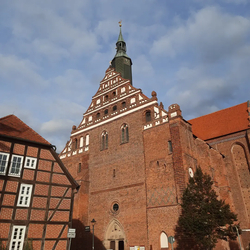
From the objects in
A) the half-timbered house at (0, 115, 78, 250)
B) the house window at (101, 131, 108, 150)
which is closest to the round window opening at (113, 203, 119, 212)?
the house window at (101, 131, 108, 150)

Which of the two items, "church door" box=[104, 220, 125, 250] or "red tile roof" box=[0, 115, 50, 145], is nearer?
"red tile roof" box=[0, 115, 50, 145]

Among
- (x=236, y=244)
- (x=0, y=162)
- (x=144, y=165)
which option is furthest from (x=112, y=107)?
(x=236, y=244)

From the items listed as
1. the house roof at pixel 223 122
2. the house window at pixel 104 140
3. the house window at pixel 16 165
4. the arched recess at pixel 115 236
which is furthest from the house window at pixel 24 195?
the house roof at pixel 223 122

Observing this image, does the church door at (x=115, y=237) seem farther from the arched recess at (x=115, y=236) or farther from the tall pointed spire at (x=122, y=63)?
the tall pointed spire at (x=122, y=63)

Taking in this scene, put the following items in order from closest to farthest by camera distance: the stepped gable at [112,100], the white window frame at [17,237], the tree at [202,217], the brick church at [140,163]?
the white window frame at [17,237], the tree at [202,217], the brick church at [140,163], the stepped gable at [112,100]

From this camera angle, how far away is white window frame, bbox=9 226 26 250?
457 inches

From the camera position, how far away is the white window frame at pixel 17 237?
11617 millimetres

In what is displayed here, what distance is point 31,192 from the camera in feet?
42.3

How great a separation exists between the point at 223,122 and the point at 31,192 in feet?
73.0

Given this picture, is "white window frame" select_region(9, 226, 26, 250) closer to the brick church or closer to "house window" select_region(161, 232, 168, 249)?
the brick church

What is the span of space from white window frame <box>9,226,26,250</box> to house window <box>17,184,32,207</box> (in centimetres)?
110

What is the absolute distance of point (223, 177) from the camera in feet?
75.3

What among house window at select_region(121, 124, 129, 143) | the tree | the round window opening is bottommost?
the tree

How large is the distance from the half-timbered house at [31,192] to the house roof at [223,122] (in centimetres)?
1848
